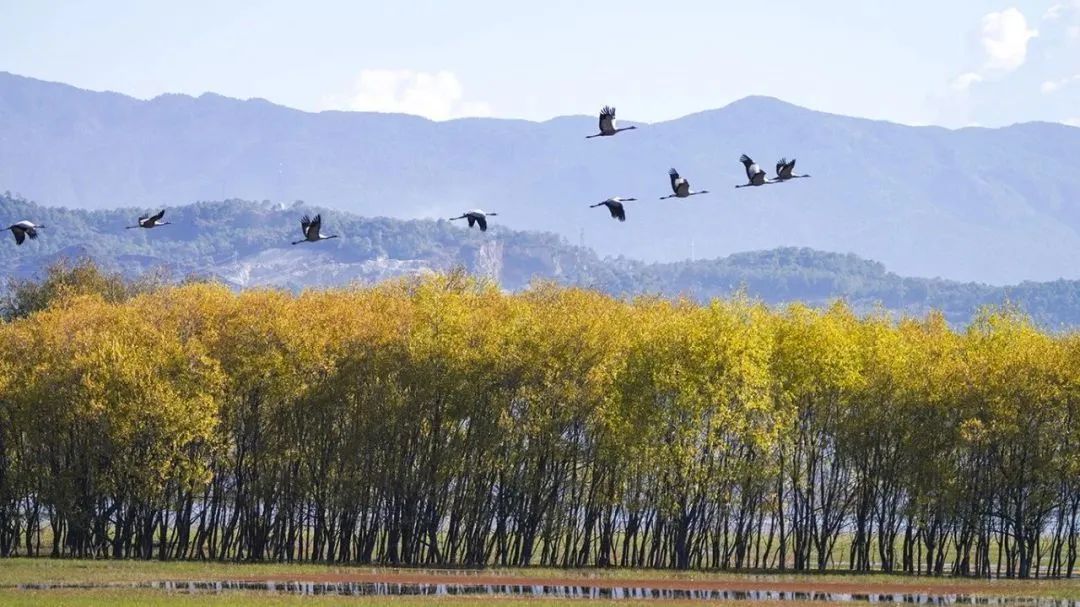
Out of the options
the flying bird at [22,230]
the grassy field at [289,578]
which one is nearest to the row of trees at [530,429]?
the grassy field at [289,578]

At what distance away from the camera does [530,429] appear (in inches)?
3875

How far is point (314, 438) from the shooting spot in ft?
334

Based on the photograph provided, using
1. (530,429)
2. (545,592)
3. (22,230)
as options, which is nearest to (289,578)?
(545,592)

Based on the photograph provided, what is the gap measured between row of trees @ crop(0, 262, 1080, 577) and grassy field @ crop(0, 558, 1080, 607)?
5.40 metres

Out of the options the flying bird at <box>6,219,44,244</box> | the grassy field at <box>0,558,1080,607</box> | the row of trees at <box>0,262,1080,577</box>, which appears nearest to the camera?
the flying bird at <box>6,219,44,244</box>

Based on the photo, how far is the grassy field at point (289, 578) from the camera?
71.5 metres

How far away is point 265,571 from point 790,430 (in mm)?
32216

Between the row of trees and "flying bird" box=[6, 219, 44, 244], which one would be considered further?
the row of trees

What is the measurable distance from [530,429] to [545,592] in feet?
68.6

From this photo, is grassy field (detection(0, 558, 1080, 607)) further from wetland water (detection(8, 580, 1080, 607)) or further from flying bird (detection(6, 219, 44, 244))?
flying bird (detection(6, 219, 44, 244))

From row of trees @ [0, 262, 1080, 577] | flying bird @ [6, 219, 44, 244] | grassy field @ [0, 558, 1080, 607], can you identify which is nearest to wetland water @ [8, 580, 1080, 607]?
grassy field @ [0, 558, 1080, 607]

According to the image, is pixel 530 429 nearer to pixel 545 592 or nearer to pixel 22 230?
pixel 545 592

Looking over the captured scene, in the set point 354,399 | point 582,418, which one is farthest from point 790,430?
point 354,399

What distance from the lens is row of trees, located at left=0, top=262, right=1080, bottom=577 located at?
96.0 metres
